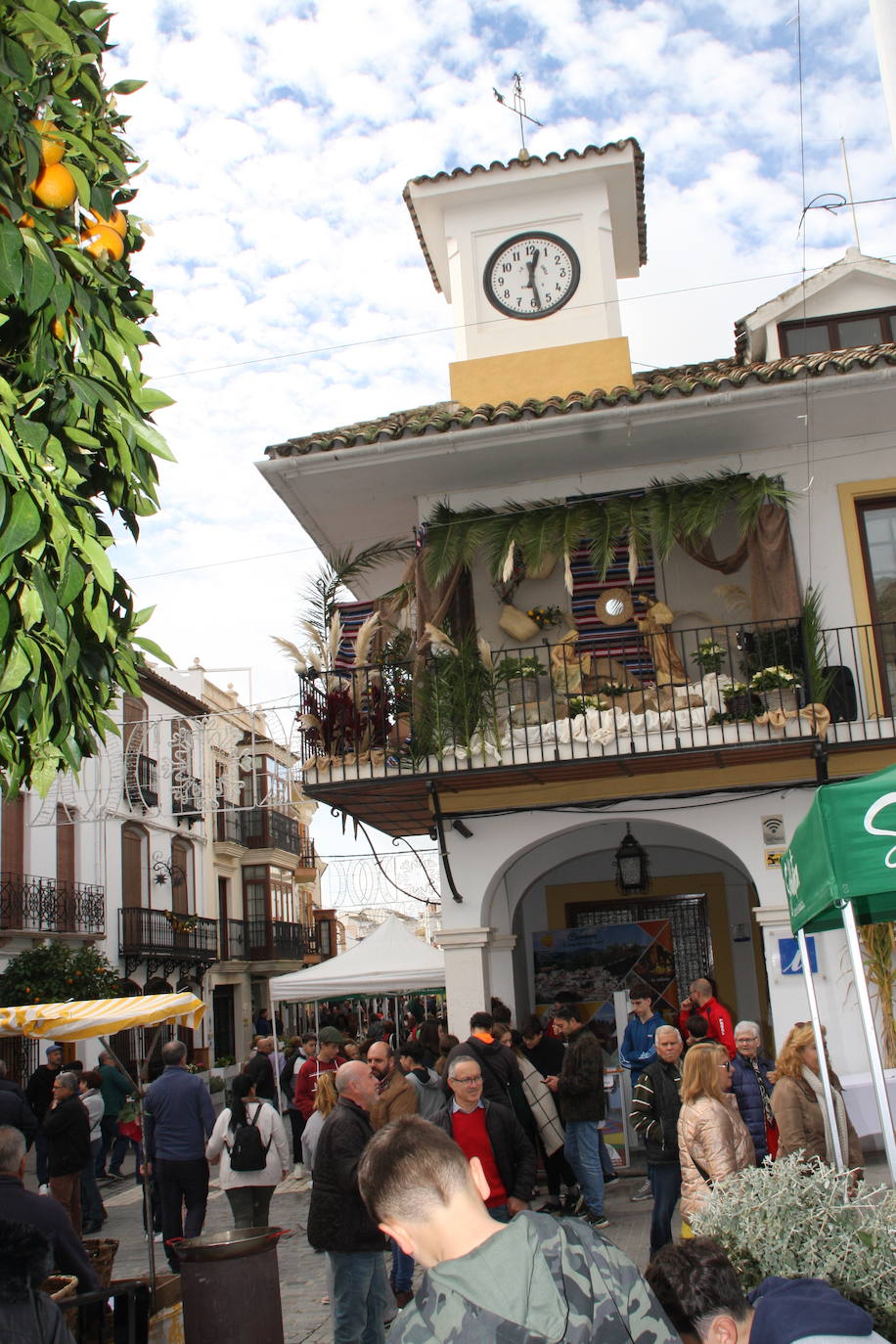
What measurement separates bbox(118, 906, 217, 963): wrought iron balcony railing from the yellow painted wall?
76.2 feet

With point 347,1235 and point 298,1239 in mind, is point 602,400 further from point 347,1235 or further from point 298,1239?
point 298,1239

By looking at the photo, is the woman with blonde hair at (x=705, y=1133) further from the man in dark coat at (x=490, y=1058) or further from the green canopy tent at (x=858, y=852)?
the man in dark coat at (x=490, y=1058)

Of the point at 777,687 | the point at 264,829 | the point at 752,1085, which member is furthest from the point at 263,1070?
the point at 264,829

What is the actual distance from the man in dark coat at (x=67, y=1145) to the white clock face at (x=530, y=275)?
32.2 feet

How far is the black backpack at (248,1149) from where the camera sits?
8.87 metres

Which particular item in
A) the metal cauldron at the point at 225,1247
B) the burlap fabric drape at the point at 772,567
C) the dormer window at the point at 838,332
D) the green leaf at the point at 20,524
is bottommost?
the metal cauldron at the point at 225,1247

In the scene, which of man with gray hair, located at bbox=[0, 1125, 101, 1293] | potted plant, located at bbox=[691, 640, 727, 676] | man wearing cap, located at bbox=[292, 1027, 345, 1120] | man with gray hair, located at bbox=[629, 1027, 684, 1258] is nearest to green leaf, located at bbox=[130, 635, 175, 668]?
man with gray hair, located at bbox=[0, 1125, 101, 1293]

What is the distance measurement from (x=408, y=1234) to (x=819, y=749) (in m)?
8.71

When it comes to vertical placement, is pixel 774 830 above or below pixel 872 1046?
above

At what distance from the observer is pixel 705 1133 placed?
6.44 m

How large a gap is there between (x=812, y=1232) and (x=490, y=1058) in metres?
5.13

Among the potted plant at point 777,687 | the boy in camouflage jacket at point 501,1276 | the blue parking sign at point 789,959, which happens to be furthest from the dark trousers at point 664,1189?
the boy in camouflage jacket at point 501,1276

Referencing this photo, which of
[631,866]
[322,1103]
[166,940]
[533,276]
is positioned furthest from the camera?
[166,940]

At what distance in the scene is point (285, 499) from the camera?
12883 mm
